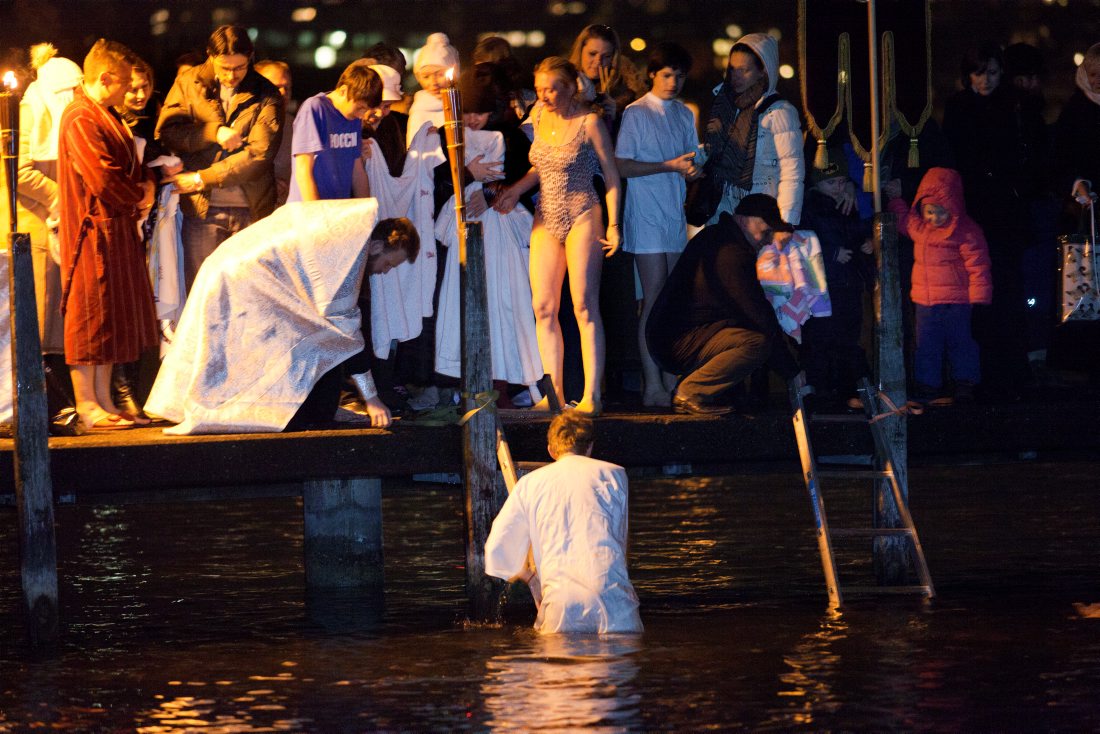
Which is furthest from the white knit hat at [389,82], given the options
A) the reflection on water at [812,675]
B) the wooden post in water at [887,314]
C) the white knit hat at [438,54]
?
the reflection on water at [812,675]

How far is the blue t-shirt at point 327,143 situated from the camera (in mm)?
10703

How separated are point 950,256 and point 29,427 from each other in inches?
206

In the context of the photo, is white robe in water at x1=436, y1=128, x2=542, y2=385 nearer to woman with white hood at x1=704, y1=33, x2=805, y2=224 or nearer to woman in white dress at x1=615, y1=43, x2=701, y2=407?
woman in white dress at x1=615, y1=43, x2=701, y2=407

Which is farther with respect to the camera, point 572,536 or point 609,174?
point 609,174

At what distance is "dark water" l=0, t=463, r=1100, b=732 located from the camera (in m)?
8.98

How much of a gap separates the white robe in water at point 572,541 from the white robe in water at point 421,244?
180 centimetres

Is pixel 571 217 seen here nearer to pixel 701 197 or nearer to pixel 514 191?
pixel 514 191

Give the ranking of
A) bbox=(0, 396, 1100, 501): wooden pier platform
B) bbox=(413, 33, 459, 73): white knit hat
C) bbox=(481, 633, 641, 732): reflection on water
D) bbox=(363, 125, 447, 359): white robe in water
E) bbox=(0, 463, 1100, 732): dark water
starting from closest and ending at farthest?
bbox=(481, 633, 641, 732): reflection on water
bbox=(0, 463, 1100, 732): dark water
bbox=(0, 396, 1100, 501): wooden pier platform
bbox=(413, 33, 459, 73): white knit hat
bbox=(363, 125, 447, 359): white robe in water

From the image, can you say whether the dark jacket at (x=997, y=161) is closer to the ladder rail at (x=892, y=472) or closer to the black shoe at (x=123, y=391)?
the ladder rail at (x=892, y=472)

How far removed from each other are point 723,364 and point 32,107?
12.9 feet

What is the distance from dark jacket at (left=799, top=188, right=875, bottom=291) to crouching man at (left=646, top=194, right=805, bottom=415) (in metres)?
0.84

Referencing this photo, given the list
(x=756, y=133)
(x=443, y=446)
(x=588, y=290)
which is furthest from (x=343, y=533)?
(x=756, y=133)

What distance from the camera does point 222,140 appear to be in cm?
1116

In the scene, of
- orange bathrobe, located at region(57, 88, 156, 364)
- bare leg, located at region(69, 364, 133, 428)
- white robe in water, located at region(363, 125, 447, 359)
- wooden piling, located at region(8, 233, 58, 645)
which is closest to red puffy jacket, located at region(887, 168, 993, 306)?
white robe in water, located at region(363, 125, 447, 359)
